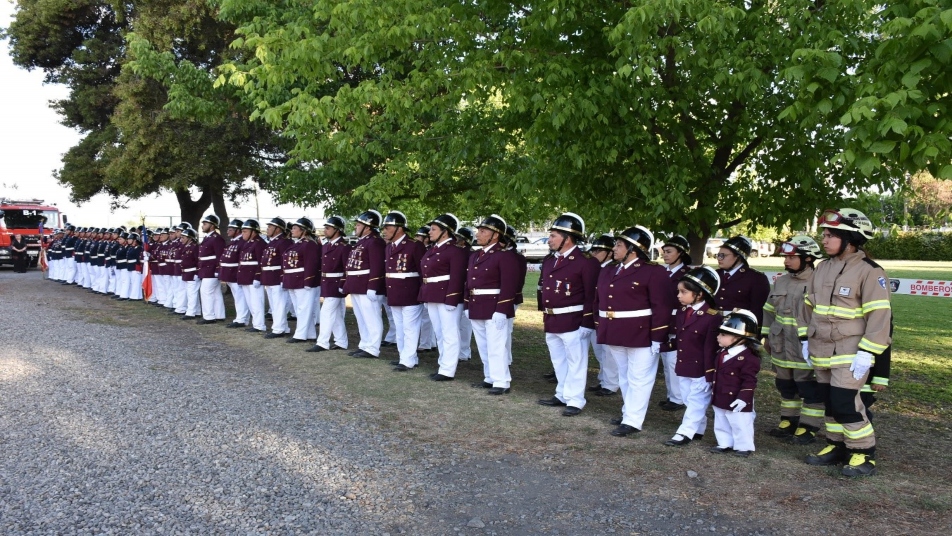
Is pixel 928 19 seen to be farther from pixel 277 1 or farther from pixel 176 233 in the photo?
pixel 176 233

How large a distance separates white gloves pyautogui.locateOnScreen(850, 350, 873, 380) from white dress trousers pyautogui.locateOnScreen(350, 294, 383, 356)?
6894 mm

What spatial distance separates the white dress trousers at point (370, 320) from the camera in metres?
11.1

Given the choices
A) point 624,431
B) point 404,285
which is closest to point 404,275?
point 404,285

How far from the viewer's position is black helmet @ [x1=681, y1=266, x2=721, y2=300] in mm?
6762

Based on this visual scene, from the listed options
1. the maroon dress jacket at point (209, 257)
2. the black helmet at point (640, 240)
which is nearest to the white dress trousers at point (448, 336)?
the black helmet at point (640, 240)

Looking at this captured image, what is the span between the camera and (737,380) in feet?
20.6

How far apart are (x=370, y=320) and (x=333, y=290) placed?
3.07ft

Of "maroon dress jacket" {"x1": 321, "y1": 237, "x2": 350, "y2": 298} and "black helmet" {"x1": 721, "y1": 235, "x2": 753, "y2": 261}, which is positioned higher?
"black helmet" {"x1": 721, "y1": 235, "x2": 753, "y2": 261}

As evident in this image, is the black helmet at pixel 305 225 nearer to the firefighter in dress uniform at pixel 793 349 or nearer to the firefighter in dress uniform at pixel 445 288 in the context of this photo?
the firefighter in dress uniform at pixel 445 288

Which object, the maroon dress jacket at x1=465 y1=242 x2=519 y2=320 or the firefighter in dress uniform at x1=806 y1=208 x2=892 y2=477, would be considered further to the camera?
the maroon dress jacket at x1=465 y1=242 x2=519 y2=320

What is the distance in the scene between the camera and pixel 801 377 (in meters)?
7.02

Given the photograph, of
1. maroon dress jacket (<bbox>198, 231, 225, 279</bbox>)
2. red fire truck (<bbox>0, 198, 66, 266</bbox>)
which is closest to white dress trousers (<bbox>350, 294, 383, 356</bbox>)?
maroon dress jacket (<bbox>198, 231, 225, 279</bbox>)

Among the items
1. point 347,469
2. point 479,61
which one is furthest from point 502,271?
point 347,469

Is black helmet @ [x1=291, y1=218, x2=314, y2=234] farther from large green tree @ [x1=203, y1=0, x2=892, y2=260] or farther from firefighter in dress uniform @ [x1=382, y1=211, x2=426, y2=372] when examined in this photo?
large green tree @ [x1=203, y1=0, x2=892, y2=260]
